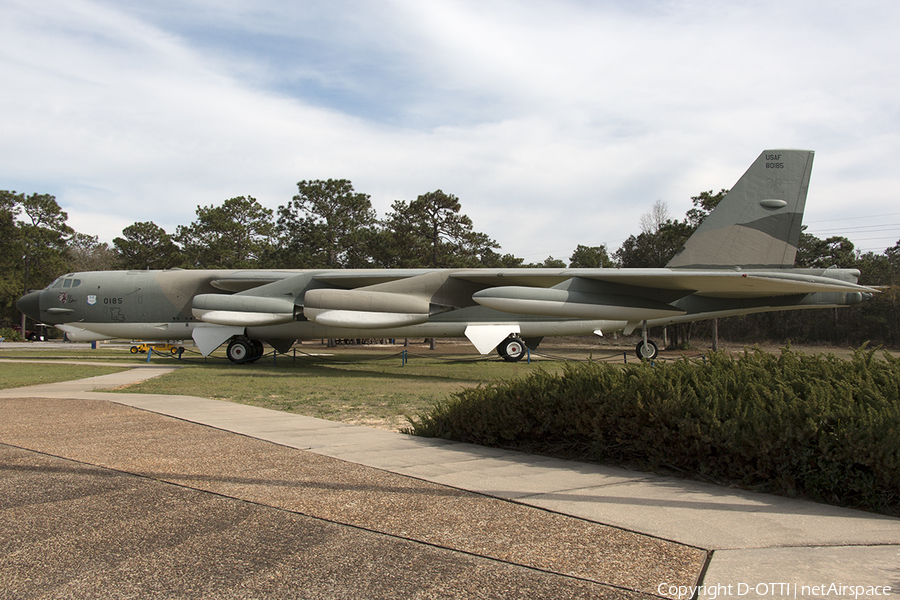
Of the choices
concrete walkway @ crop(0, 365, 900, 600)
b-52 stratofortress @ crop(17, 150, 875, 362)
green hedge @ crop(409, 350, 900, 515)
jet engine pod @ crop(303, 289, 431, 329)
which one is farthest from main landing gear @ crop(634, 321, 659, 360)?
concrete walkway @ crop(0, 365, 900, 600)

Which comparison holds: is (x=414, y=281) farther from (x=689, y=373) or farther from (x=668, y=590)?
(x=668, y=590)

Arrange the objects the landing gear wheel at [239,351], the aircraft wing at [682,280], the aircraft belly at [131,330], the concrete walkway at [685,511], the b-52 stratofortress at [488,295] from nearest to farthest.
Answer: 1. the concrete walkway at [685,511]
2. the aircraft wing at [682,280]
3. the b-52 stratofortress at [488,295]
4. the landing gear wheel at [239,351]
5. the aircraft belly at [131,330]

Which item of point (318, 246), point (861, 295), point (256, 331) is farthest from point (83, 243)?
point (861, 295)

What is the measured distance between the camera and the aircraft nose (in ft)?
72.1

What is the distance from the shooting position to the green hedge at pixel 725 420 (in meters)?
4.57

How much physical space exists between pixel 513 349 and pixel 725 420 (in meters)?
19.1

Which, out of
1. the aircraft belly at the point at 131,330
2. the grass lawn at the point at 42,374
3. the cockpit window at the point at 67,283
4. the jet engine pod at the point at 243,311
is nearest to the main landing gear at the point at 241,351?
the aircraft belly at the point at 131,330

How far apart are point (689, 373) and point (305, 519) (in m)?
4.56

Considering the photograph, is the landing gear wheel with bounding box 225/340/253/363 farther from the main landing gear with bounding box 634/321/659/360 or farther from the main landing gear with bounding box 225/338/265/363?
the main landing gear with bounding box 634/321/659/360

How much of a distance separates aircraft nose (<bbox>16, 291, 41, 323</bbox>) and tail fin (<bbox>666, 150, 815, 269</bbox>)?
25.1m

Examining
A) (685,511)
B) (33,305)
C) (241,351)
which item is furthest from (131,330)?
(685,511)

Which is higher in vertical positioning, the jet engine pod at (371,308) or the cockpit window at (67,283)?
the cockpit window at (67,283)

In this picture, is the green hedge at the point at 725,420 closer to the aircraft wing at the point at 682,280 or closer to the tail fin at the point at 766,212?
the aircraft wing at the point at 682,280

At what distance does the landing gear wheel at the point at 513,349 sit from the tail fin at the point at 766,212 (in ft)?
28.5
